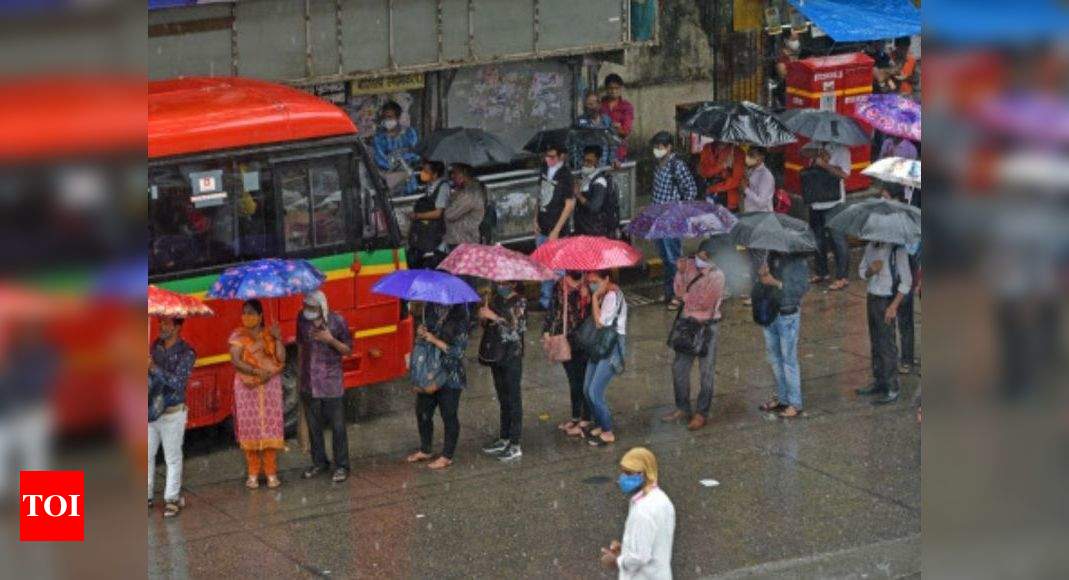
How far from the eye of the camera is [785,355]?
1338 centimetres

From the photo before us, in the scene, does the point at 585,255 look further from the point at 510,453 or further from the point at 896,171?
the point at 896,171

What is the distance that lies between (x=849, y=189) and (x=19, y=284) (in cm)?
1846

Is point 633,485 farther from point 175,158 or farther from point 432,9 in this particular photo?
point 432,9

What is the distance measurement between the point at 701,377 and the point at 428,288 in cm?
253

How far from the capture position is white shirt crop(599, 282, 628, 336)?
40.9 ft

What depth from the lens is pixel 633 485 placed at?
8.24 metres

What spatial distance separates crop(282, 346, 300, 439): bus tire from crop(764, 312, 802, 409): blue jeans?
3.66 metres

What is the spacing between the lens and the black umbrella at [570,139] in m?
16.5

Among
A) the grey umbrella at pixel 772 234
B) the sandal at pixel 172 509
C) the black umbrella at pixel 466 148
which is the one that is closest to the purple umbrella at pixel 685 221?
the grey umbrella at pixel 772 234

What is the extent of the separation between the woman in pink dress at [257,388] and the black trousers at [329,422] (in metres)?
0.29

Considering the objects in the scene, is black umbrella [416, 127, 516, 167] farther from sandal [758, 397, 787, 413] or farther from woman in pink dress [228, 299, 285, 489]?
woman in pink dress [228, 299, 285, 489]

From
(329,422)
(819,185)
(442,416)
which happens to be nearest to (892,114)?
(819,185)

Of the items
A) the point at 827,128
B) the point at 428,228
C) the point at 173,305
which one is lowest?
the point at 428,228

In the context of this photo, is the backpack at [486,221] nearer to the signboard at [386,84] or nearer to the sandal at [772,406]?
the signboard at [386,84]
